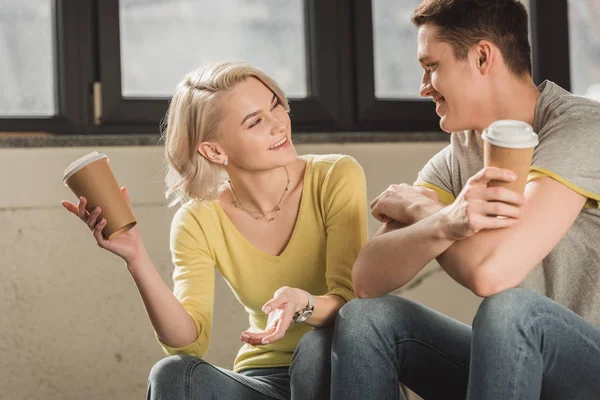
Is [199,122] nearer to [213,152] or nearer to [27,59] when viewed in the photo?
[213,152]

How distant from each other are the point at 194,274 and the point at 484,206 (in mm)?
659

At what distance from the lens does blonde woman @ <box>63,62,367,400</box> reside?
161cm

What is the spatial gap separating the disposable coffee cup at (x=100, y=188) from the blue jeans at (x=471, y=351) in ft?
1.28

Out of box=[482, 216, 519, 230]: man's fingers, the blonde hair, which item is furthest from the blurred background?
box=[482, 216, 519, 230]: man's fingers

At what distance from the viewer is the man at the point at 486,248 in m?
1.23

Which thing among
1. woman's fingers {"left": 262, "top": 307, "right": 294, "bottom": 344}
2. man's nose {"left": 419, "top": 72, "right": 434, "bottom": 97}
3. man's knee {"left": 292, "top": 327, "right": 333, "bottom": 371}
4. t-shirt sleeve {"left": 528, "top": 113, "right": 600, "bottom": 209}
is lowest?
man's knee {"left": 292, "top": 327, "right": 333, "bottom": 371}

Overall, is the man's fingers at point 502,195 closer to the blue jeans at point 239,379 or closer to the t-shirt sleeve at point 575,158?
the t-shirt sleeve at point 575,158

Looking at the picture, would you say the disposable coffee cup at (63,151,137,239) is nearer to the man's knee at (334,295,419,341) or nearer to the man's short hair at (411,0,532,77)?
the man's knee at (334,295,419,341)

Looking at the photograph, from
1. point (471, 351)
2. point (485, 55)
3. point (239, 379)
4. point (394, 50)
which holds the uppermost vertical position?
point (394, 50)

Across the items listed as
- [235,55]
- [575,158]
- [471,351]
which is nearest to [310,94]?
[235,55]

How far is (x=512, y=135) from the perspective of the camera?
1143 millimetres

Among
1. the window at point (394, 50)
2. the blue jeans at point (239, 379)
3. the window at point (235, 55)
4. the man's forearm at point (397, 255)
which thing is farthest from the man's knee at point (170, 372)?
the window at point (394, 50)

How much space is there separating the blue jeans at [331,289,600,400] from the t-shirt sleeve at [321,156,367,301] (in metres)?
0.19

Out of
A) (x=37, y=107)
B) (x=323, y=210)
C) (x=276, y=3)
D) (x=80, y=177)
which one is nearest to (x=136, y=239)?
(x=80, y=177)
